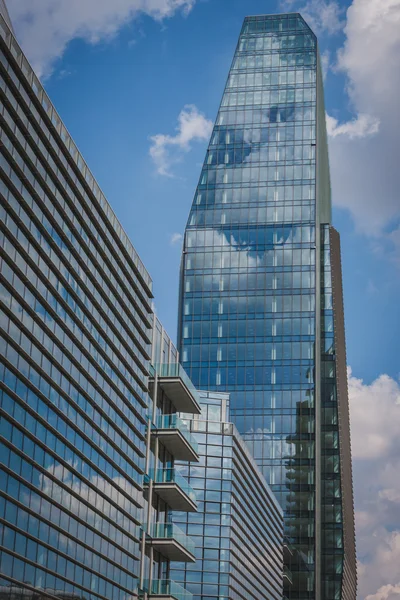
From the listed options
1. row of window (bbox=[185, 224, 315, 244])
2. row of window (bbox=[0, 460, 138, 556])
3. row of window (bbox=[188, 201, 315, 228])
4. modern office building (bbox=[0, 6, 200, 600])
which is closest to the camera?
row of window (bbox=[0, 460, 138, 556])

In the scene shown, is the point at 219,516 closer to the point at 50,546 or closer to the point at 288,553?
the point at 50,546

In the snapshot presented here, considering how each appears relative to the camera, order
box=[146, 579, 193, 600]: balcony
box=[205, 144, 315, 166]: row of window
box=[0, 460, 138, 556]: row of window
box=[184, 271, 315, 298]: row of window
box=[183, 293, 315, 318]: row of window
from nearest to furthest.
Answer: box=[0, 460, 138, 556]: row of window, box=[146, 579, 193, 600]: balcony, box=[183, 293, 315, 318]: row of window, box=[184, 271, 315, 298]: row of window, box=[205, 144, 315, 166]: row of window

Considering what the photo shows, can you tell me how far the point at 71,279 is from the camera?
47250mm

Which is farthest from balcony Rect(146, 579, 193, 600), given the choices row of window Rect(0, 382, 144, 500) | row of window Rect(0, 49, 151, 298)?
row of window Rect(0, 49, 151, 298)

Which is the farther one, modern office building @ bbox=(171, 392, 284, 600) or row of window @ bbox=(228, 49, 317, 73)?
row of window @ bbox=(228, 49, 317, 73)

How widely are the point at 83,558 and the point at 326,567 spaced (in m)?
108

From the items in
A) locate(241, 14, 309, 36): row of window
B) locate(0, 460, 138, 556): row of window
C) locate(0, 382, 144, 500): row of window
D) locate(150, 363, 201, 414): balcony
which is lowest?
locate(0, 460, 138, 556): row of window

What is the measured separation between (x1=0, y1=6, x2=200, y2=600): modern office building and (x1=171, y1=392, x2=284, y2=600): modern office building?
89.3ft

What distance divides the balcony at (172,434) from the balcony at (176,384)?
Answer: 204 cm

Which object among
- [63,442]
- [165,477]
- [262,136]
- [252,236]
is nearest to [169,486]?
[165,477]

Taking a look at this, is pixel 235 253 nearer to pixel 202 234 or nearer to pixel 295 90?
pixel 202 234

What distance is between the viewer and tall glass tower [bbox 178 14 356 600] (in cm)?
15075

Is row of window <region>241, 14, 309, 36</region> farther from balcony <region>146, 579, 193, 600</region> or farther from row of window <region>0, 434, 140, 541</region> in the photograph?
row of window <region>0, 434, 140, 541</region>

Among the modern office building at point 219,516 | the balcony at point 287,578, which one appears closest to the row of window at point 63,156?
the modern office building at point 219,516
